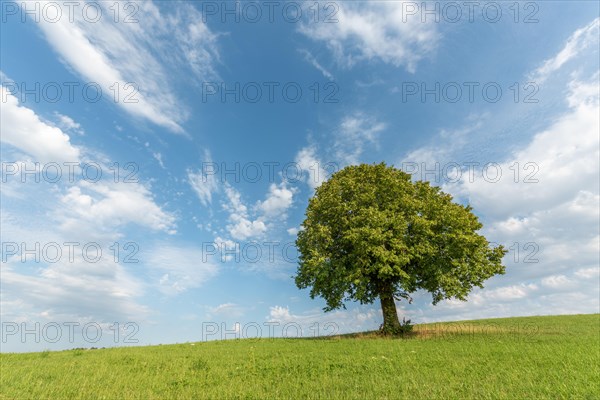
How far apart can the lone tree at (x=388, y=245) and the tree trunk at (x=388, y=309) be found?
94mm

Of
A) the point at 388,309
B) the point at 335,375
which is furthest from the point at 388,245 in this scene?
the point at 335,375

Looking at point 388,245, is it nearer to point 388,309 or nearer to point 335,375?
point 388,309

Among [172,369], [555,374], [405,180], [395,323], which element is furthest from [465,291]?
[172,369]

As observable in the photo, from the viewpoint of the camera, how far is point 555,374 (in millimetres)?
14883

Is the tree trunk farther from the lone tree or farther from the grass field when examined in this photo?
the grass field

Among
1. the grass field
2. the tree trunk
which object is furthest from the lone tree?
the grass field

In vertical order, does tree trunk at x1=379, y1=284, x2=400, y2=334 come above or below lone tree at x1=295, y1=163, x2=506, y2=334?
below

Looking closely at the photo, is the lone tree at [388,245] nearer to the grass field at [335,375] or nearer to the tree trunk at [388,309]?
the tree trunk at [388,309]

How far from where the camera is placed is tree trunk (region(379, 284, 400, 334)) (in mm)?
35406

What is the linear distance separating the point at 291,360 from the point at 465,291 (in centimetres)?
2069

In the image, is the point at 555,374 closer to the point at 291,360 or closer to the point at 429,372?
the point at 429,372

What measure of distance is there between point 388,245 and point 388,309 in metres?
6.79

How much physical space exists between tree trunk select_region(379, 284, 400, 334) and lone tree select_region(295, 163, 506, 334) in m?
0.09

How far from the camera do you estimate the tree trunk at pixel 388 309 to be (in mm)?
35406
